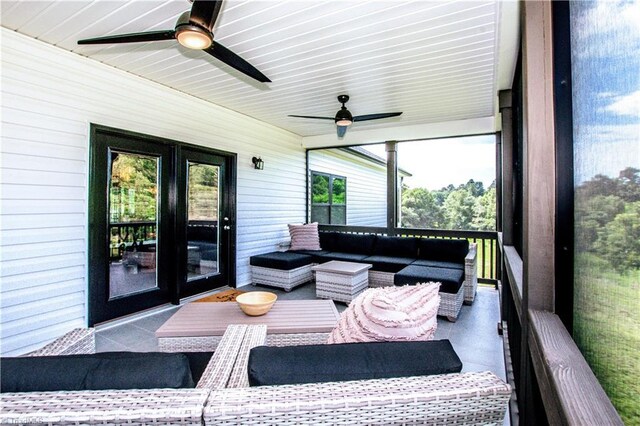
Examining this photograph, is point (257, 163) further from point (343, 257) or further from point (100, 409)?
point (100, 409)

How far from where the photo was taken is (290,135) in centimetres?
638

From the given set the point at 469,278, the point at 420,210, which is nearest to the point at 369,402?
the point at 469,278

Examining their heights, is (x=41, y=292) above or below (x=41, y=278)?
below

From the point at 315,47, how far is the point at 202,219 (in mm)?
2929

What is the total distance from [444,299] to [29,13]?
4828mm

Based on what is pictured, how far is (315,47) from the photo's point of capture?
2.98m

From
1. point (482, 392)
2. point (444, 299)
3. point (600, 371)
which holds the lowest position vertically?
point (444, 299)

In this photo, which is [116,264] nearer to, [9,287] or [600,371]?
[9,287]

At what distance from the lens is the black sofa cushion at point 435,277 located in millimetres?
3561

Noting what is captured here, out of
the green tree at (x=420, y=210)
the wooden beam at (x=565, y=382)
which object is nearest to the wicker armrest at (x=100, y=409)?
the wooden beam at (x=565, y=382)

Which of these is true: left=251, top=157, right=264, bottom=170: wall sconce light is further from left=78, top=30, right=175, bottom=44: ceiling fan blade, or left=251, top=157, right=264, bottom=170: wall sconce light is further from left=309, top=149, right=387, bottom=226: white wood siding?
left=78, top=30, right=175, bottom=44: ceiling fan blade

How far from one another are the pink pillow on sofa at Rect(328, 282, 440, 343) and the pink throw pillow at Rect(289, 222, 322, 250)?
4.24 meters

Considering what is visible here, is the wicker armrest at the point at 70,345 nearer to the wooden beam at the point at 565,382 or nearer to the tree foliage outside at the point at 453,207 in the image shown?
the wooden beam at the point at 565,382

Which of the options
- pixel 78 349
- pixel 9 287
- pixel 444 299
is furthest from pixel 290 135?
pixel 78 349
